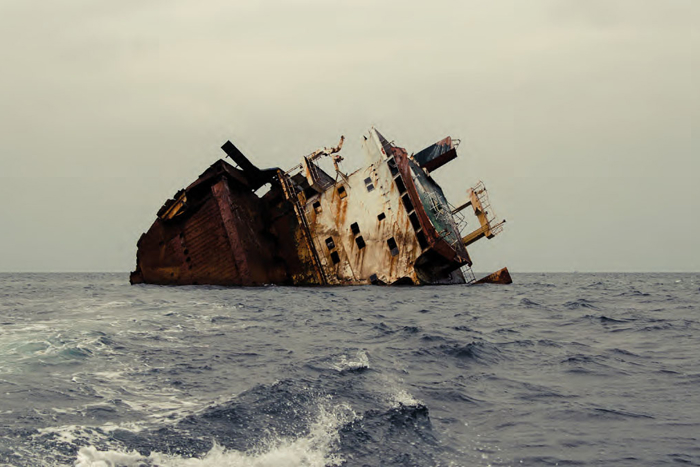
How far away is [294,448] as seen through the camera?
5.25 metres

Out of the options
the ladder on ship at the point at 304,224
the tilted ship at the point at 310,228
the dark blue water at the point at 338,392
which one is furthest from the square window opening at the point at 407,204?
the dark blue water at the point at 338,392

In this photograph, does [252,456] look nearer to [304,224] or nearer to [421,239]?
[421,239]

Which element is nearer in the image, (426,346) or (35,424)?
(35,424)

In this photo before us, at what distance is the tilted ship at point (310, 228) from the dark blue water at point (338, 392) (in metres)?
8.97

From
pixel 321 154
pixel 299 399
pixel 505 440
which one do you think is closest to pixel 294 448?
pixel 299 399

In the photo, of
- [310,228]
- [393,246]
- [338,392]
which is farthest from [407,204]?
[338,392]

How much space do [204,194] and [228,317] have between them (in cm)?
1226

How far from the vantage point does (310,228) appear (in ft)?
80.0

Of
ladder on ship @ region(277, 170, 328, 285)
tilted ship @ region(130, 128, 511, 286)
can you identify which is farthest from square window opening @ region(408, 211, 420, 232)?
ladder on ship @ region(277, 170, 328, 285)

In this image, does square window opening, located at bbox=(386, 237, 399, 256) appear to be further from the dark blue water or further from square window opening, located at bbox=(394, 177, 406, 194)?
the dark blue water

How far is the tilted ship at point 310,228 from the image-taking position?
22391mm

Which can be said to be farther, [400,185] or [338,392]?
[400,185]

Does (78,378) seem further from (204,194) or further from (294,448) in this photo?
(204,194)

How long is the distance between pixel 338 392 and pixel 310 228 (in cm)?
1759
